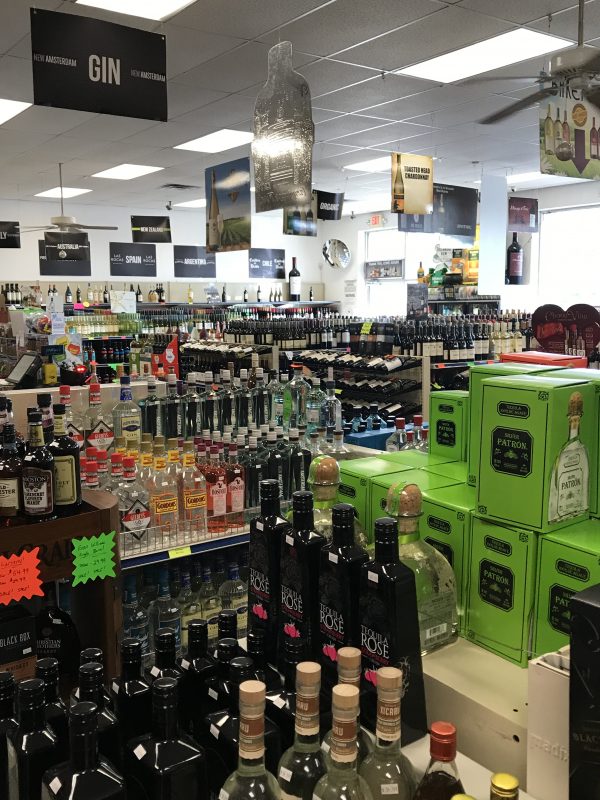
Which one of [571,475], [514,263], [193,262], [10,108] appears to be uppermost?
[10,108]

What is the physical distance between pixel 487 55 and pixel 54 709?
19.1 ft

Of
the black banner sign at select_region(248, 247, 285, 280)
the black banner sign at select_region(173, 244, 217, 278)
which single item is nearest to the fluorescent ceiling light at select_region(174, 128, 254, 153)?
the black banner sign at select_region(173, 244, 217, 278)

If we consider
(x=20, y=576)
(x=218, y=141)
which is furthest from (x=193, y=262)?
(x=20, y=576)

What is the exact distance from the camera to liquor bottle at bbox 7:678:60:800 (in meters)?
1.34

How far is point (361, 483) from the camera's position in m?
2.05

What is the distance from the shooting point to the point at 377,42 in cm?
530

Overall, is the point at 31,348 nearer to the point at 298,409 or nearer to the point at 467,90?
the point at 298,409

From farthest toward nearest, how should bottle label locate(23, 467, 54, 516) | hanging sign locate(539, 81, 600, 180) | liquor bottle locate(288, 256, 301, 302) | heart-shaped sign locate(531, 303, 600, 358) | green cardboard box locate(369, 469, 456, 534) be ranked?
1. liquor bottle locate(288, 256, 301, 302)
2. heart-shaped sign locate(531, 303, 600, 358)
3. hanging sign locate(539, 81, 600, 180)
4. bottle label locate(23, 467, 54, 516)
5. green cardboard box locate(369, 469, 456, 534)

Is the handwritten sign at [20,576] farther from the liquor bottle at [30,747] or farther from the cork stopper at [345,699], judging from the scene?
the cork stopper at [345,699]

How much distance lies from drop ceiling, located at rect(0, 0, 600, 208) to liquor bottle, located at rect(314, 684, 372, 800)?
427cm

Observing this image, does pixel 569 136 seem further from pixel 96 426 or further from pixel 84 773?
pixel 84 773

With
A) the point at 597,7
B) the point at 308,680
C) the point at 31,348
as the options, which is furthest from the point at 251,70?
the point at 308,680

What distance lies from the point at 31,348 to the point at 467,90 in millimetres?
4663

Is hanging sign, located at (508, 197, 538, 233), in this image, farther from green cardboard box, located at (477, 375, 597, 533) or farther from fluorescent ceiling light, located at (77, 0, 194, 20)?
green cardboard box, located at (477, 375, 597, 533)
